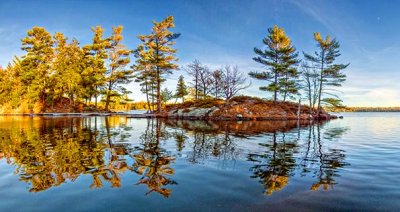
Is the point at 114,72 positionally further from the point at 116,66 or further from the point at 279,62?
the point at 279,62

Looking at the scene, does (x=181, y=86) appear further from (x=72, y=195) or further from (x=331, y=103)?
(x=72, y=195)

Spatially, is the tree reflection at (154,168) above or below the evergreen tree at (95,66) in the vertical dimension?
below

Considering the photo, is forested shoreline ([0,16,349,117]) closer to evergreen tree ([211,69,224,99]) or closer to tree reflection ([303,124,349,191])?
evergreen tree ([211,69,224,99])

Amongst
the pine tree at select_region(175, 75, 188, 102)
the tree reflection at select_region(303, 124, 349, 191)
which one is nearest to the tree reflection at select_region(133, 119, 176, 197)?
the tree reflection at select_region(303, 124, 349, 191)

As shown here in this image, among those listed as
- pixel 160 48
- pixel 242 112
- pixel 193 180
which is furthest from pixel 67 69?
pixel 193 180

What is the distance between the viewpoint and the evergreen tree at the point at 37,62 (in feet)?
172

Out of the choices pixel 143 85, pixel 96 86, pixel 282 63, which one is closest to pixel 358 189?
pixel 282 63

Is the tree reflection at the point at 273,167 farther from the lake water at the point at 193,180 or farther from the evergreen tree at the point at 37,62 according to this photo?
the evergreen tree at the point at 37,62

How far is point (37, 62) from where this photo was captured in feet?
179

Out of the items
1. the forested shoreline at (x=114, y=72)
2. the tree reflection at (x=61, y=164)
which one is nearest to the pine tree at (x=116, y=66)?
the forested shoreline at (x=114, y=72)

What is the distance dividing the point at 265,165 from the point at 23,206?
6.40 m

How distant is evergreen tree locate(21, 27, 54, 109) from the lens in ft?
172

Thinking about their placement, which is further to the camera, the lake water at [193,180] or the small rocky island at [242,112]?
the small rocky island at [242,112]

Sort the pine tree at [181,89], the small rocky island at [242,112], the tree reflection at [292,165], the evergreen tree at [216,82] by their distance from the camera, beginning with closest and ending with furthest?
1. the tree reflection at [292,165]
2. the small rocky island at [242,112]
3. the evergreen tree at [216,82]
4. the pine tree at [181,89]
